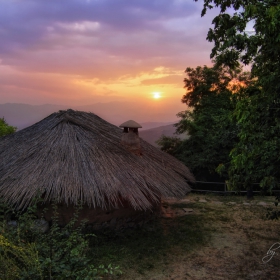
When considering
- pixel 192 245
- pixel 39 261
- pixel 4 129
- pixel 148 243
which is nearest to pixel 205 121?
pixel 192 245

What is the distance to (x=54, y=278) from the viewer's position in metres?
3.75

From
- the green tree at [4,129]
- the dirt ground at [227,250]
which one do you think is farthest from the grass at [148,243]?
the green tree at [4,129]

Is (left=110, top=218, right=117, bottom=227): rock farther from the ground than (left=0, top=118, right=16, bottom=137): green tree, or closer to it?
closer to it

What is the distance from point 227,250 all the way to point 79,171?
418 centimetres

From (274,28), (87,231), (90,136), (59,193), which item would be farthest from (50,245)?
(274,28)

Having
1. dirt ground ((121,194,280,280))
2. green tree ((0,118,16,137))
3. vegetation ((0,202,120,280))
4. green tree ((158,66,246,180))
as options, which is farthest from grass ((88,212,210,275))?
green tree ((0,118,16,137))

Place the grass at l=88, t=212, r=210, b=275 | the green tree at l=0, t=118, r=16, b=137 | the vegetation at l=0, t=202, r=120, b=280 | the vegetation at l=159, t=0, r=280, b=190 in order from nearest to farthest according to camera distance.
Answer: the vegetation at l=0, t=202, r=120, b=280, the vegetation at l=159, t=0, r=280, b=190, the grass at l=88, t=212, r=210, b=275, the green tree at l=0, t=118, r=16, b=137

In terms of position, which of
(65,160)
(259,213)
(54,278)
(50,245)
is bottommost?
(259,213)

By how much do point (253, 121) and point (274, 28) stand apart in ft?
5.96

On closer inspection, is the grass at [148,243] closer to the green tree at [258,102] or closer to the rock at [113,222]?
the rock at [113,222]

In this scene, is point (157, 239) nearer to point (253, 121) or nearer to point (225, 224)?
point (225, 224)

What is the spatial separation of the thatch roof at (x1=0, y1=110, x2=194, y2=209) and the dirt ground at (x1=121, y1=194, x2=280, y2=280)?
1.49 meters

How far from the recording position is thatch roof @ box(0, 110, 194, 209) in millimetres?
6266

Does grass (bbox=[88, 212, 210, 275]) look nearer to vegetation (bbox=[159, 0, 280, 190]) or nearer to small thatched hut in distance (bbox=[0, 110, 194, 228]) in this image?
small thatched hut in distance (bbox=[0, 110, 194, 228])
